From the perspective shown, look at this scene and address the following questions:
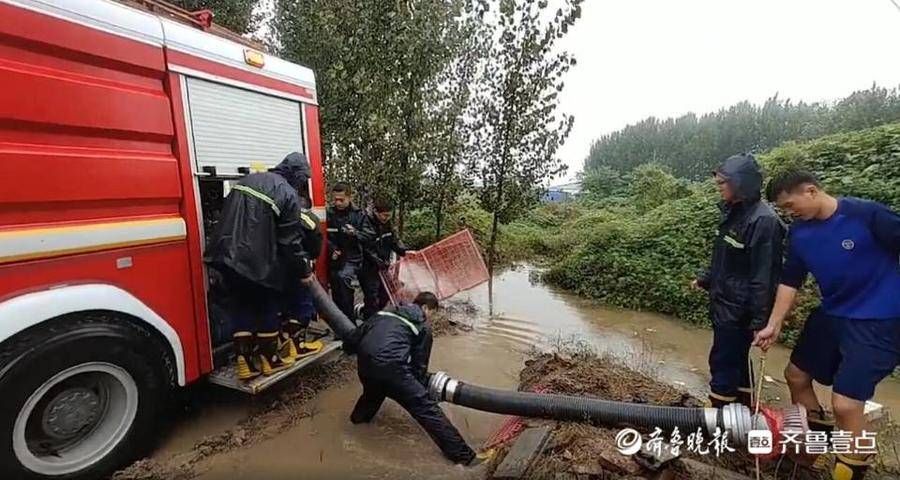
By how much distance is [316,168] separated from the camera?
4.46 meters

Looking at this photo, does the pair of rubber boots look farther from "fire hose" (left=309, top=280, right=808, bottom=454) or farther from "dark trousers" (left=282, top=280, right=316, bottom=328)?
"fire hose" (left=309, top=280, right=808, bottom=454)

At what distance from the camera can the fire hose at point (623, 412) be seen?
2.78 metres

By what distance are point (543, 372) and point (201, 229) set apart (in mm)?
2924

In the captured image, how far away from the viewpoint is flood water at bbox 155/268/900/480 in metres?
3.10

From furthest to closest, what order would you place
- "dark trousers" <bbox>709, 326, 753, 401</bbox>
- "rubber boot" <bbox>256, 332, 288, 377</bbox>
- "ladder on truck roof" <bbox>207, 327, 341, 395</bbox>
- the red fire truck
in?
1. "rubber boot" <bbox>256, 332, 288, 377</bbox>
2. "ladder on truck roof" <bbox>207, 327, 341, 395</bbox>
3. "dark trousers" <bbox>709, 326, 753, 401</bbox>
4. the red fire truck

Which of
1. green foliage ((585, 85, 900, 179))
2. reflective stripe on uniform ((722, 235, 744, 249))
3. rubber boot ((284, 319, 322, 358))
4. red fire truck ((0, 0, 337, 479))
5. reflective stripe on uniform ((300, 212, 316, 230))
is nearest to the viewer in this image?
red fire truck ((0, 0, 337, 479))

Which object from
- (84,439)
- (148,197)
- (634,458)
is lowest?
(634,458)

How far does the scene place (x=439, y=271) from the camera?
218 inches

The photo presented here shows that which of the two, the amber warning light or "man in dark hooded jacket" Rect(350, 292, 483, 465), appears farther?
the amber warning light

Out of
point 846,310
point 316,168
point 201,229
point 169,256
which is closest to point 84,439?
point 169,256

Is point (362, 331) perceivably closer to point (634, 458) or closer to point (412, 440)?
point (412, 440)

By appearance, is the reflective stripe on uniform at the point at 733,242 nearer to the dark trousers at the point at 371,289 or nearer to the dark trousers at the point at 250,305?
the dark trousers at the point at 250,305

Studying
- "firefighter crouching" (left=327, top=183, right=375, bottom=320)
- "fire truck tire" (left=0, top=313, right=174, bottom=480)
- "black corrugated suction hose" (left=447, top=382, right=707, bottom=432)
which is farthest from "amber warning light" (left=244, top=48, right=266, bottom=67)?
"black corrugated suction hose" (left=447, top=382, right=707, bottom=432)

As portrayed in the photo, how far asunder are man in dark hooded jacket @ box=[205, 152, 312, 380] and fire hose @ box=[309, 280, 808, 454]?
431 mm
